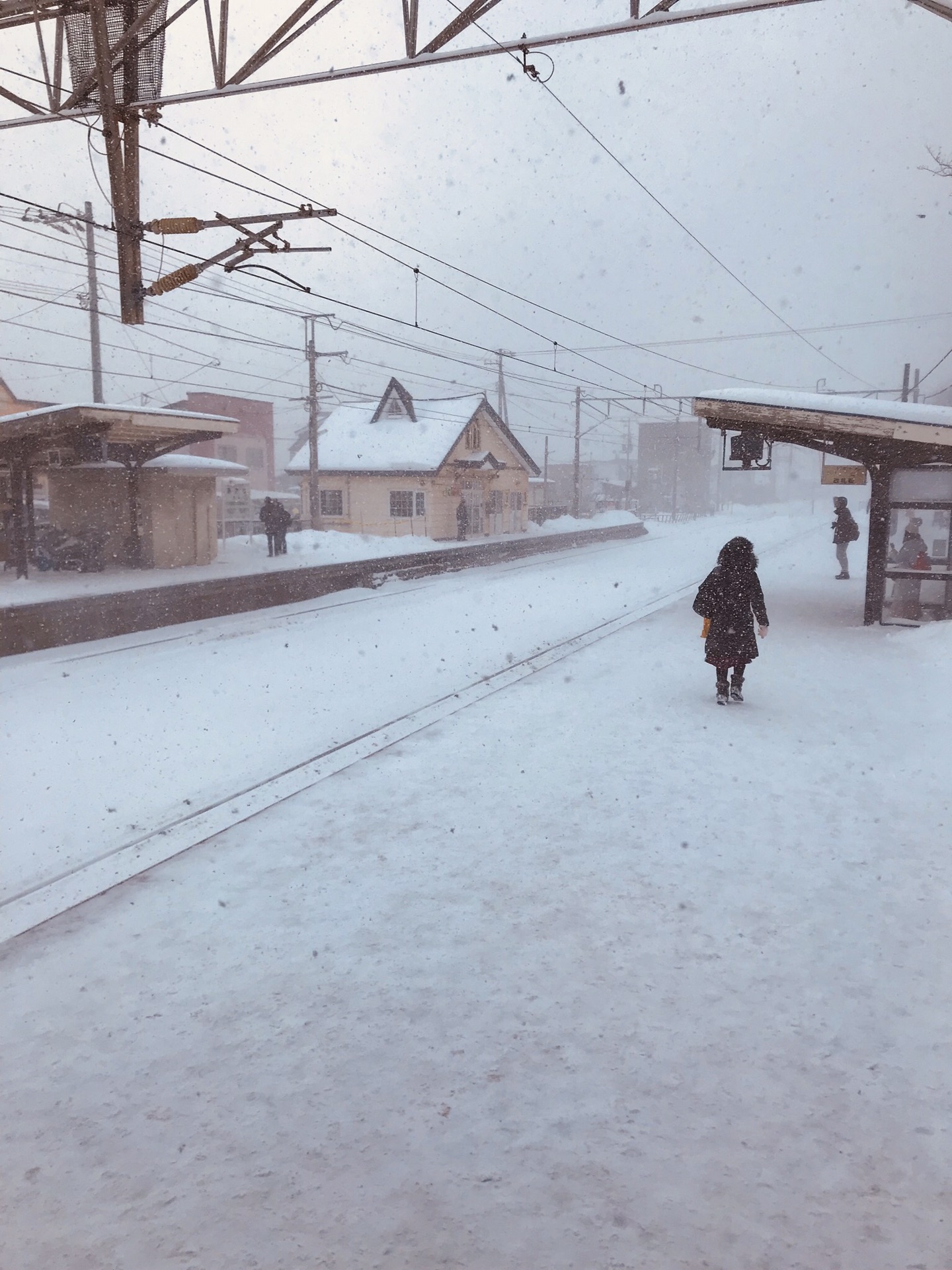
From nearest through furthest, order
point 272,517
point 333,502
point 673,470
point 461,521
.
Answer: point 272,517 → point 461,521 → point 333,502 → point 673,470

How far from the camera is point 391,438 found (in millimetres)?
34969

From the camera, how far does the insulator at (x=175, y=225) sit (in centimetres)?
877

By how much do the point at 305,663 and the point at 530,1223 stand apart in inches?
322

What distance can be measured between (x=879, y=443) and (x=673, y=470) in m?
65.4

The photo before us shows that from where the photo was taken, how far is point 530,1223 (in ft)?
7.71

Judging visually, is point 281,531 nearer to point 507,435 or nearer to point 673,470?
point 507,435

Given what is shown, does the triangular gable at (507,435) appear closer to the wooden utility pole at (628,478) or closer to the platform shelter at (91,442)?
the wooden utility pole at (628,478)

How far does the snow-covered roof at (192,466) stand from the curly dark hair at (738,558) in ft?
54.0

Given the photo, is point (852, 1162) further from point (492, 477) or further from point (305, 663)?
point (492, 477)

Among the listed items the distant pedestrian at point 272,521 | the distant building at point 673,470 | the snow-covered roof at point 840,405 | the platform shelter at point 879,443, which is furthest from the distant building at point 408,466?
the distant building at point 673,470

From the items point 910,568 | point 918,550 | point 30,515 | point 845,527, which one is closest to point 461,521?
point 30,515

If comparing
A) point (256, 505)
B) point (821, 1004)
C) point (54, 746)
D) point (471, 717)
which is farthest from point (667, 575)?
point (256, 505)

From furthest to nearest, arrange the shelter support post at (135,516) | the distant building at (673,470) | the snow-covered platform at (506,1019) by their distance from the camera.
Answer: the distant building at (673,470)
the shelter support post at (135,516)
the snow-covered platform at (506,1019)

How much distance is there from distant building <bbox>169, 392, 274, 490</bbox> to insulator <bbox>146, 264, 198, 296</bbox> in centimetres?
4251
